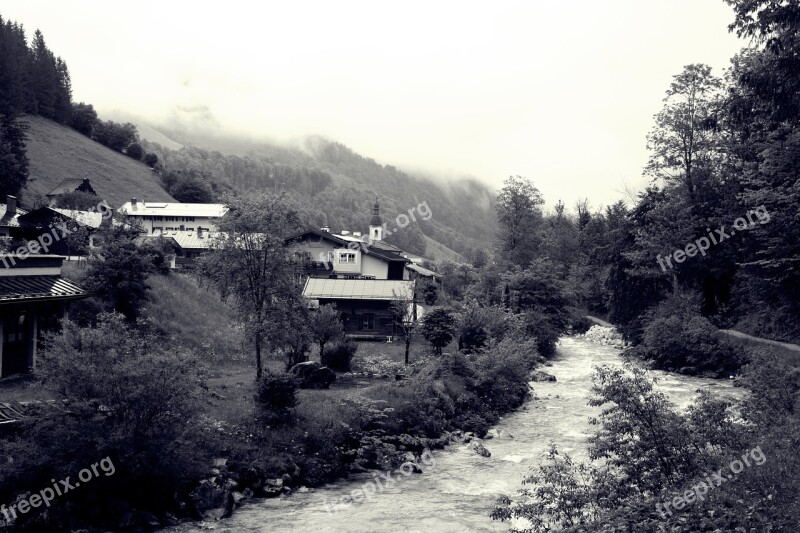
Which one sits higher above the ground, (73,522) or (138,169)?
(138,169)

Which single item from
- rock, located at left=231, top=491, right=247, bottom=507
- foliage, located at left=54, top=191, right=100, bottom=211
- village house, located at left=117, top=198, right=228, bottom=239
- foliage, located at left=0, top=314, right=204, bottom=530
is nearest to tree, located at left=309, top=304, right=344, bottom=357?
rock, located at left=231, top=491, right=247, bottom=507

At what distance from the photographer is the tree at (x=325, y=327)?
3756 cm

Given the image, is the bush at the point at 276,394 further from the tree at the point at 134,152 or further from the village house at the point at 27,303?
the tree at the point at 134,152

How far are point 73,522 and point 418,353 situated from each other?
2843 cm

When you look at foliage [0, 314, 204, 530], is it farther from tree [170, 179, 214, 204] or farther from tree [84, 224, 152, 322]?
tree [170, 179, 214, 204]

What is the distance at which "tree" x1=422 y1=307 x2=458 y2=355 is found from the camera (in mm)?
41344

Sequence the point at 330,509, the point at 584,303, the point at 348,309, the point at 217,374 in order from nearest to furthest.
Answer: the point at 330,509
the point at 217,374
the point at 348,309
the point at 584,303

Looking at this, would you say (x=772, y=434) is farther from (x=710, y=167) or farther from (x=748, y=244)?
(x=710, y=167)

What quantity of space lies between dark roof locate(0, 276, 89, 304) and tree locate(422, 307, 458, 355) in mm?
21208

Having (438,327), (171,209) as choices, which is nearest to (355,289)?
(438,327)

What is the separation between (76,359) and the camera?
709 inches

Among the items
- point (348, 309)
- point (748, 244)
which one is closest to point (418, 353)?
point (348, 309)

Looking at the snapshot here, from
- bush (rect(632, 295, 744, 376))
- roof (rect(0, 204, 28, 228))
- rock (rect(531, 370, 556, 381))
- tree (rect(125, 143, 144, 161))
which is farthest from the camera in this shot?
tree (rect(125, 143, 144, 161))

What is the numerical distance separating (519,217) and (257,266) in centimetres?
5015
